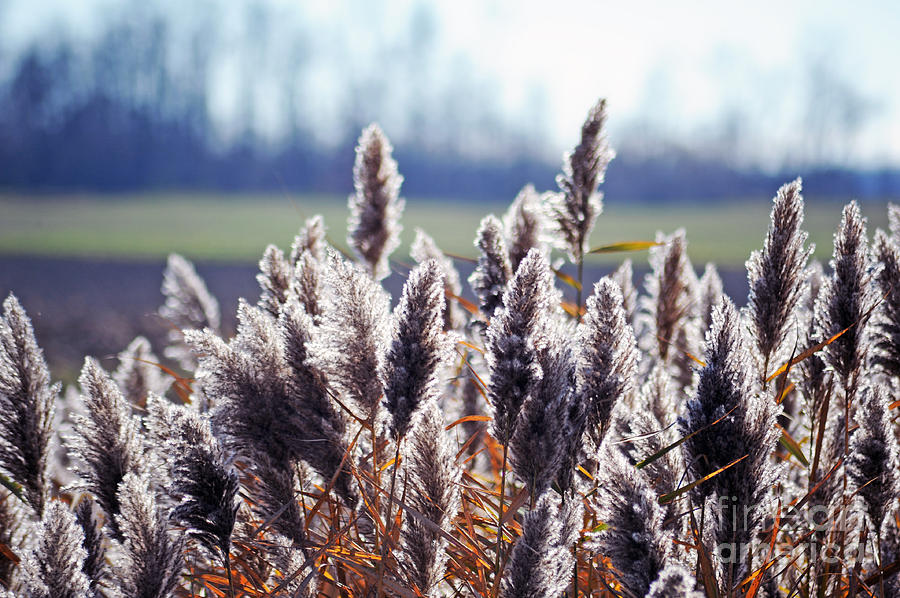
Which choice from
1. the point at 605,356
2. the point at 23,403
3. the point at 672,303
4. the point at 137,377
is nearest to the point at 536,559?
the point at 605,356

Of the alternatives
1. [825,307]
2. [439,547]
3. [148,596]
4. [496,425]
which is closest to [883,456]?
[825,307]

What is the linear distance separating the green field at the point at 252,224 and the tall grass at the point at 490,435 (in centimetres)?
2310

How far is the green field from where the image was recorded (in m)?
28.0

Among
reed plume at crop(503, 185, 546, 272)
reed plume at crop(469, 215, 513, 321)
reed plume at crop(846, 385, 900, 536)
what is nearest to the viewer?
reed plume at crop(846, 385, 900, 536)

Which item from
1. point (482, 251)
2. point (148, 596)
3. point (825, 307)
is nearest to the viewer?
point (148, 596)

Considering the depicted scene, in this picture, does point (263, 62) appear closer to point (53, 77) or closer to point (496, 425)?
point (53, 77)

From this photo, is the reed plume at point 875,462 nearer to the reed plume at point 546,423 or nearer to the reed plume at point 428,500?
the reed plume at point 546,423

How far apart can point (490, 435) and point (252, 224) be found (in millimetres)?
36730

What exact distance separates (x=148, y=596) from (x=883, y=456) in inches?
66.2

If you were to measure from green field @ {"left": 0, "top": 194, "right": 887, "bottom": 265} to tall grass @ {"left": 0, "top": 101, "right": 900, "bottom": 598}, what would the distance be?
23096 mm

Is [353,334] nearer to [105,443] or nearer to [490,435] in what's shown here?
[490,435]

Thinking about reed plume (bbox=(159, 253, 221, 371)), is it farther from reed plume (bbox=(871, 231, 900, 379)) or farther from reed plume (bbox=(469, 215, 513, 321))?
reed plume (bbox=(871, 231, 900, 379))

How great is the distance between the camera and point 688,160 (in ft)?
224

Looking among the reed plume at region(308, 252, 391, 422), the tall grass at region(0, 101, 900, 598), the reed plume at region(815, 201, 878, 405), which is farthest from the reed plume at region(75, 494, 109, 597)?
the reed plume at region(815, 201, 878, 405)
